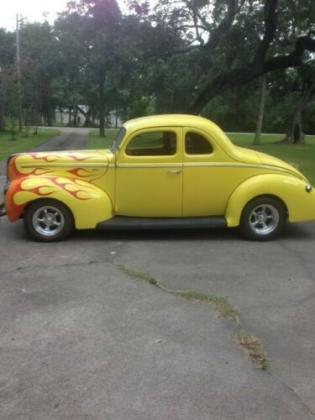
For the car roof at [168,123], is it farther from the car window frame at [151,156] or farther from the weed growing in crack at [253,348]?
the weed growing in crack at [253,348]

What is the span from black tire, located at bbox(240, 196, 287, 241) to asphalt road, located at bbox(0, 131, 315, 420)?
0.52 m

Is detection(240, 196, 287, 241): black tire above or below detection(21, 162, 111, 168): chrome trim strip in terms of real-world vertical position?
below

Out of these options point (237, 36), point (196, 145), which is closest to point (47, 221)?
point (196, 145)

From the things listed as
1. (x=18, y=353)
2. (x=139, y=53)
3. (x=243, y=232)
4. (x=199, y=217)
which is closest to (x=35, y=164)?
(x=199, y=217)

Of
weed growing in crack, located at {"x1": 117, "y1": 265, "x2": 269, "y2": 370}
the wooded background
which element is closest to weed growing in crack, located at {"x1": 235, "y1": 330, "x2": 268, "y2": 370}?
weed growing in crack, located at {"x1": 117, "y1": 265, "x2": 269, "y2": 370}

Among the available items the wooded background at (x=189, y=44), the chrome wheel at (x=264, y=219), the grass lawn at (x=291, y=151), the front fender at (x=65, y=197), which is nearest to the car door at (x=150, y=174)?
the front fender at (x=65, y=197)

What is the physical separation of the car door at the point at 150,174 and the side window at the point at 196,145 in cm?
12

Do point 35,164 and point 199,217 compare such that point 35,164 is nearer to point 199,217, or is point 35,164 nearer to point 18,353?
point 199,217

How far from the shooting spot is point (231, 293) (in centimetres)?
546

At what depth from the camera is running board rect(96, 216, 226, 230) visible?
758 centimetres

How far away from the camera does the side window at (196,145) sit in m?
7.77

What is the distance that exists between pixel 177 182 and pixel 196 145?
584 millimetres

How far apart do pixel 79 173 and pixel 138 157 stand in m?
0.84

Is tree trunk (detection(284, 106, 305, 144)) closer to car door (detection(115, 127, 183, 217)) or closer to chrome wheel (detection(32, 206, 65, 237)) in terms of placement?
car door (detection(115, 127, 183, 217))
